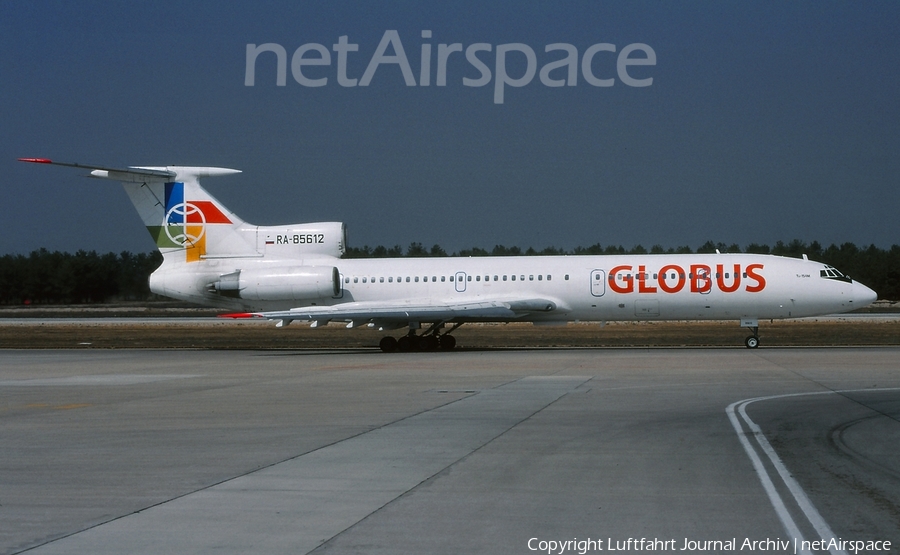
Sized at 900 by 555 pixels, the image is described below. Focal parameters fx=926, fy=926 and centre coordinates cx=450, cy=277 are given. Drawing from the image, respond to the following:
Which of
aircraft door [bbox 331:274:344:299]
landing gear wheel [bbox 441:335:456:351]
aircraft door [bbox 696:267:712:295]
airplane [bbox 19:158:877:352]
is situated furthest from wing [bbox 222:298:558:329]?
aircraft door [bbox 696:267:712:295]

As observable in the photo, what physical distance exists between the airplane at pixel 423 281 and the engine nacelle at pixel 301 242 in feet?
0.13

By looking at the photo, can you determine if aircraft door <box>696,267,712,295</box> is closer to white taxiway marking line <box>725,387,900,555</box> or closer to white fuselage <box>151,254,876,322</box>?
white fuselage <box>151,254,876,322</box>

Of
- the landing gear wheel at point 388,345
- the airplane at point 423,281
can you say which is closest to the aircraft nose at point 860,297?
the airplane at point 423,281

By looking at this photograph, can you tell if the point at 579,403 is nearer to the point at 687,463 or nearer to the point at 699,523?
the point at 687,463

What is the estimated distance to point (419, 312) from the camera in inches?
1320

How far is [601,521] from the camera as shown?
7770mm

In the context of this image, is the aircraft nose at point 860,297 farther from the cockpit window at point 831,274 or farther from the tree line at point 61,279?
the tree line at point 61,279

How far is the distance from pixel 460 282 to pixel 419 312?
2.61 meters

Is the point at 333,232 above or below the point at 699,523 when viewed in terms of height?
above

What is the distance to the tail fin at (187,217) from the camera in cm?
3628

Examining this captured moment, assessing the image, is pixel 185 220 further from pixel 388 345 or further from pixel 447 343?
pixel 447 343

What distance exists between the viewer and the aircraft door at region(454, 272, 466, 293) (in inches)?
1391

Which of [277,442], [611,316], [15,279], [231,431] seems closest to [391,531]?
[277,442]

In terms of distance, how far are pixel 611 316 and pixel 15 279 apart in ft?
305
